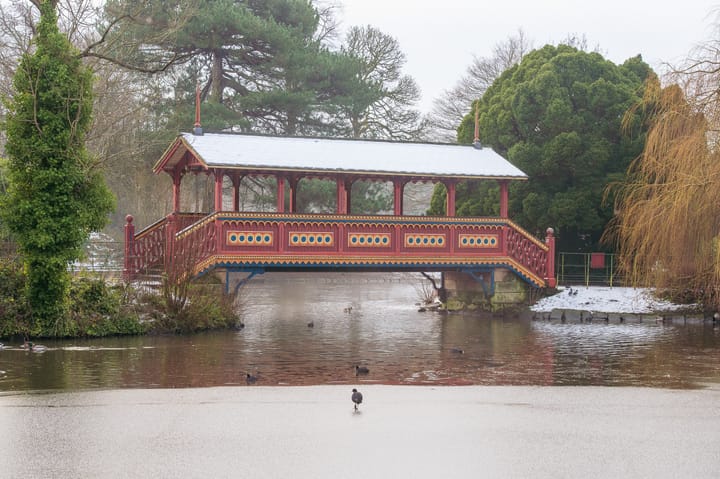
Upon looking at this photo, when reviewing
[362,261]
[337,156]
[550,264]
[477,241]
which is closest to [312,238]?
[362,261]

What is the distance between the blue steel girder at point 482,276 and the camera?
28344 mm

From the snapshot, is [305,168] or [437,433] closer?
[437,433]

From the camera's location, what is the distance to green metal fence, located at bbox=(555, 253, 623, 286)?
32500mm

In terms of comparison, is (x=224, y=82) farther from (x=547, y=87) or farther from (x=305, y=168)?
(x=305, y=168)

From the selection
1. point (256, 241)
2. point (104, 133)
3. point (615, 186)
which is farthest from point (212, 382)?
point (104, 133)

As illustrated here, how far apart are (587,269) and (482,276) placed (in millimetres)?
5199

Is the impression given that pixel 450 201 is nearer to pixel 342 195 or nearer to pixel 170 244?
pixel 342 195

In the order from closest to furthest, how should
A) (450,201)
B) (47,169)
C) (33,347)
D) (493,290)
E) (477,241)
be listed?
1. (33,347)
2. (47,169)
3. (477,241)
4. (450,201)
5. (493,290)

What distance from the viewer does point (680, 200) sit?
20.7 m

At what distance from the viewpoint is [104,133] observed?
37.6m

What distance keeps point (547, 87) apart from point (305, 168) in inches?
474

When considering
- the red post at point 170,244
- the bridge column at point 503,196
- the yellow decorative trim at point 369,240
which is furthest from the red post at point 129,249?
the bridge column at point 503,196

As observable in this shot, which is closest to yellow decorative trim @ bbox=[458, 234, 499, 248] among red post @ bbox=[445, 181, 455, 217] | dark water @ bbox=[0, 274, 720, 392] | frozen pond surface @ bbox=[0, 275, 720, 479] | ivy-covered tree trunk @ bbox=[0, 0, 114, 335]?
red post @ bbox=[445, 181, 455, 217]

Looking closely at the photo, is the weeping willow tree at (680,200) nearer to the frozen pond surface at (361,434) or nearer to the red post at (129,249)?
the frozen pond surface at (361,434)
